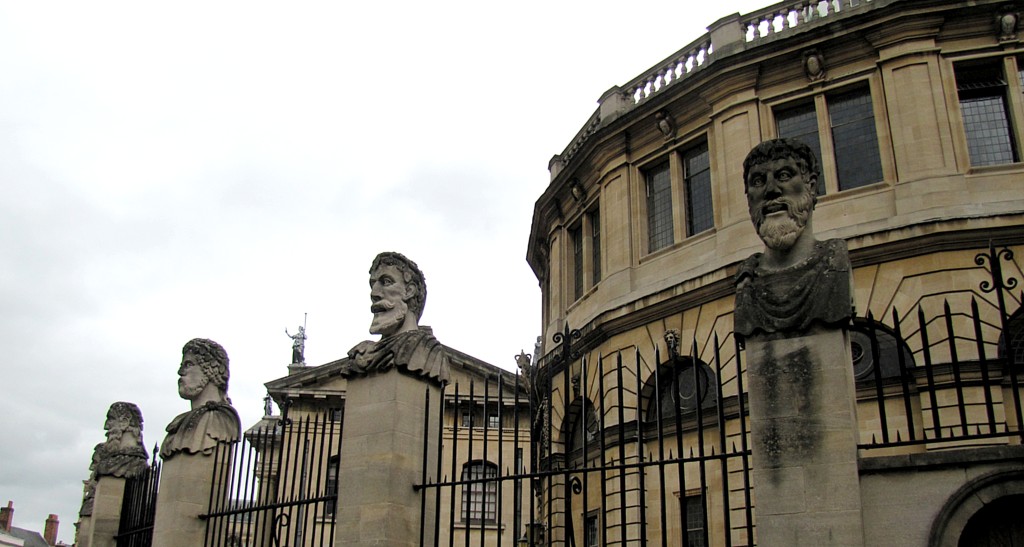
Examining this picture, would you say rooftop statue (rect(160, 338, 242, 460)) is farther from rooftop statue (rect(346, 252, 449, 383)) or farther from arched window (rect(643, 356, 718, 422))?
arched window (rect(643, 356, 718, 422))

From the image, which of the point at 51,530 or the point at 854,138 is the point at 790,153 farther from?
the point at 51,530

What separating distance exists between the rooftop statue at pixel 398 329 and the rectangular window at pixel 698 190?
1316cm

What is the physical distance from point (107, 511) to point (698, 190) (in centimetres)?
1465

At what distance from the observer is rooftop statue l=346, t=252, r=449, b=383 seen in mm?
8859

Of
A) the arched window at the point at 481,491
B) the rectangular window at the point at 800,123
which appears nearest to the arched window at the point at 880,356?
the rectangular window at the point at 800,123

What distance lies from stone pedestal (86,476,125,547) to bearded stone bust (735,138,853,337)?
1109 centimetres

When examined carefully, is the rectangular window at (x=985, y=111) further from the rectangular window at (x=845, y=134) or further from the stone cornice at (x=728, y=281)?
the stone cornice at (x=728, y=281)

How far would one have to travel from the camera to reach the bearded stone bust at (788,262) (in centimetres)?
638

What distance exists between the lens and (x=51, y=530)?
86438mm

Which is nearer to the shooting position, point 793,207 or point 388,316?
point 793,207

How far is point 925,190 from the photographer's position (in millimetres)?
17750

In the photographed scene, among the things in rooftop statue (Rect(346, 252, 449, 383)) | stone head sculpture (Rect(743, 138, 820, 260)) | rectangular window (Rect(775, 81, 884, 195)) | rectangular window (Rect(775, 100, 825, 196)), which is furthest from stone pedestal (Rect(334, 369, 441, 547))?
rectangular window (Rect(775, 100, 825, 196))

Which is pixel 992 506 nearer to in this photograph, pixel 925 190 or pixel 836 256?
pixel 836 256

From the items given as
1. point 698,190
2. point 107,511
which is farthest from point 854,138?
point 107,511
